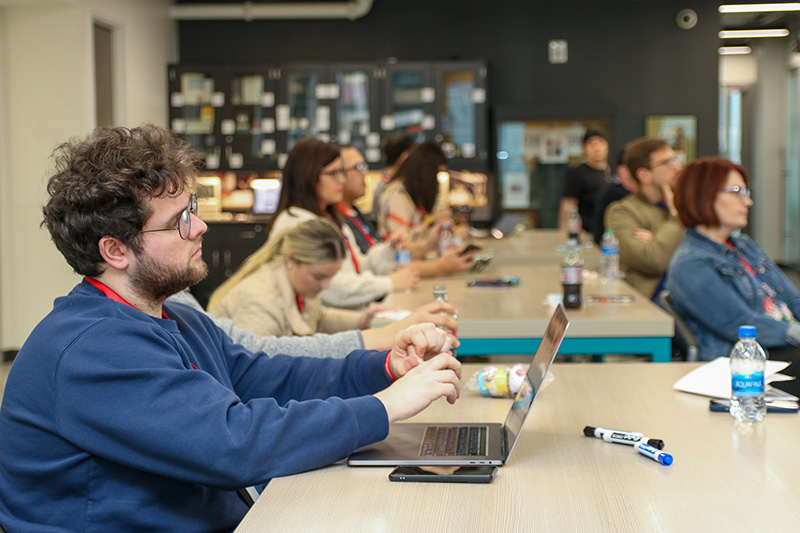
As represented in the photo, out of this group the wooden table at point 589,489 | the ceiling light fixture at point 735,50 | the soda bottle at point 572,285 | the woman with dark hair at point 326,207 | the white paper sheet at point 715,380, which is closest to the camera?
the wooden table at point 589,489

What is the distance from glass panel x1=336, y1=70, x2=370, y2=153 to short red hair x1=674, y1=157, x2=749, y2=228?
6.08m

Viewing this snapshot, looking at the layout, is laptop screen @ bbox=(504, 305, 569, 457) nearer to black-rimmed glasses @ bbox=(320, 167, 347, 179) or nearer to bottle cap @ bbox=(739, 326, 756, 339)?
bottle cap @ bbox=(739, 326, 756, 339)

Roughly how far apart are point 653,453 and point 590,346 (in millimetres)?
1461

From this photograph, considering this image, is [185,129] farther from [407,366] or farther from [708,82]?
[407,366]

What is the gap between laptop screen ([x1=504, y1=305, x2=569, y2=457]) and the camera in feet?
5.11

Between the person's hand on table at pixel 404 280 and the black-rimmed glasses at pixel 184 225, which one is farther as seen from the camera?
the person's hand on table at pixel 404 280

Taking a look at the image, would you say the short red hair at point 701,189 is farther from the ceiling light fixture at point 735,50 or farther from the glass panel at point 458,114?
the ceiling light fixture at point 735,50

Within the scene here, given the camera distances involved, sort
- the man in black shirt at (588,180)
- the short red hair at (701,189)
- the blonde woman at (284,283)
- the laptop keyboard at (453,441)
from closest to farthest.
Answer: the laptop keyboard at (453,441) → the blonde woman at (284,283) → the short red hair at (701,189) → the man in black shirt at (588,180)

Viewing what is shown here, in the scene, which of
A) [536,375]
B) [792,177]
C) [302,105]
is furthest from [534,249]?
[792,177]

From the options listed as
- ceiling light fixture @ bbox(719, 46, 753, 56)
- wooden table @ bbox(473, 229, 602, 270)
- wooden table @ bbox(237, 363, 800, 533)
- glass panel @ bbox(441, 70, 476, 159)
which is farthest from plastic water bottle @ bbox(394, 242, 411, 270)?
ceiling light fixture @ bbox(719, 46, 753, 56)

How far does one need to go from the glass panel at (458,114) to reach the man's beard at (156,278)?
7850mm

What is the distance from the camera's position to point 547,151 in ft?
30.4

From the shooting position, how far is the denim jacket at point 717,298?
317 centimetres

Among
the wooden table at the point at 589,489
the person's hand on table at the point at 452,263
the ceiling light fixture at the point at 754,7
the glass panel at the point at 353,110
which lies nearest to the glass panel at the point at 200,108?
the glass panel at the point at 353,110
